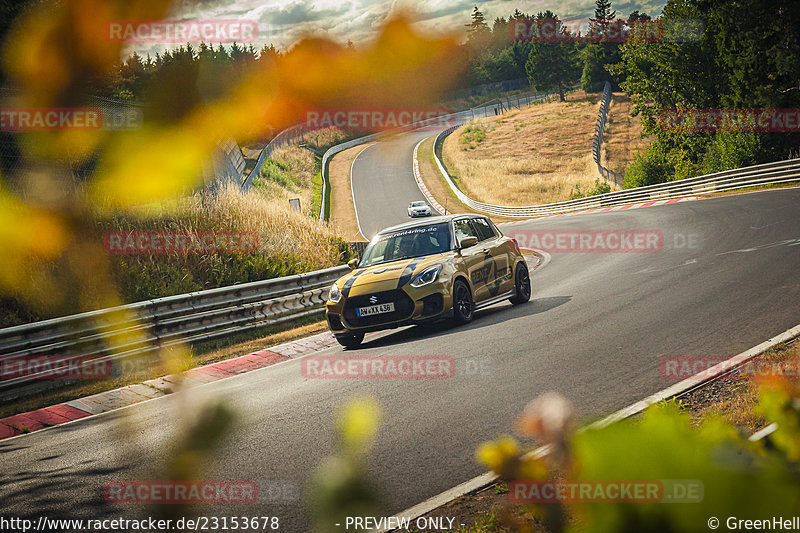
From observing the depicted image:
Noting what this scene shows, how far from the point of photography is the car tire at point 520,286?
13273 millimetres

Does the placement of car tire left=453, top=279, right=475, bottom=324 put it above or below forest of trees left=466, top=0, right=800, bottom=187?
below

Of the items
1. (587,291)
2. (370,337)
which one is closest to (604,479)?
(370,337)

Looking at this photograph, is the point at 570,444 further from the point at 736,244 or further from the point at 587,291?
the point at 736,244

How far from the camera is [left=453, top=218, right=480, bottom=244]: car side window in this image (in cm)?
1241

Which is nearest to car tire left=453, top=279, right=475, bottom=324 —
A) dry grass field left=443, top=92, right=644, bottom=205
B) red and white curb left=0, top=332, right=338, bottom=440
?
red and white curb left=0, top=332, right=338, bottom=440

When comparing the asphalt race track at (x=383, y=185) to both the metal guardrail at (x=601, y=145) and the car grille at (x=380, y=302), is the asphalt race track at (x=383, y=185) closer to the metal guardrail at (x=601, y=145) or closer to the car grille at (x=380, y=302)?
the metal guardrail at (x=601, y=145)

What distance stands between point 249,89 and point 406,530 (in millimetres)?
3192

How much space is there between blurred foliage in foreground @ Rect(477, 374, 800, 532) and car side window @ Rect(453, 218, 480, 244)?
11592 mm

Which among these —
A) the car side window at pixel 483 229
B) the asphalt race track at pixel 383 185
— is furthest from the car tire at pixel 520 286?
the asphalt race track at pixel 383 185

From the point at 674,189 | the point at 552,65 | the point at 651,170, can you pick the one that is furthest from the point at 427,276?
the point at 552,65

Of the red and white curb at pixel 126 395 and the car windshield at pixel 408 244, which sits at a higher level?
the car windshield at pixel 408 244

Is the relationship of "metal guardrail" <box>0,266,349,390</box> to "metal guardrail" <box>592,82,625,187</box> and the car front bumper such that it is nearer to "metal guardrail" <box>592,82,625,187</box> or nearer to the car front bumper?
the car front bumper

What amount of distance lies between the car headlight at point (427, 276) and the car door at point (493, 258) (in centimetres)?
141

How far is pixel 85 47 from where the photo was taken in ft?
3.68
